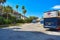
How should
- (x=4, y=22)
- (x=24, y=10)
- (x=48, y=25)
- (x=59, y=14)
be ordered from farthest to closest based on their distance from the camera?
(x=24, y=10), (x=4, y=22), (x=48, y=25), (x=59, y=14)

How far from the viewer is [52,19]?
22.6m

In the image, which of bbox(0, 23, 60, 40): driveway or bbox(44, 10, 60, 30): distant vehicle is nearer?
bbox(0, 23, 60, 40): driveway

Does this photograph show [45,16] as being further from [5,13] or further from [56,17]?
[5,13]

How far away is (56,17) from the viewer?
22.1 m

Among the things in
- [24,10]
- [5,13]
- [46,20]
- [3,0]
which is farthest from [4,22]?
[24,10]

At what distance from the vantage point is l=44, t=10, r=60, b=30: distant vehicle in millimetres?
22059

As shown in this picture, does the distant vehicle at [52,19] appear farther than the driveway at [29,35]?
Yes

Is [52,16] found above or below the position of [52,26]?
above

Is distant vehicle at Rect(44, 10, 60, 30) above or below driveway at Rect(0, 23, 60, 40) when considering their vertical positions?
above

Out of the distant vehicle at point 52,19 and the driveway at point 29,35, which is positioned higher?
the distant vehicle at point 52,19

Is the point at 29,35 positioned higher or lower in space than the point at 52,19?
lower

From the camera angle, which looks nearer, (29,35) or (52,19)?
(29,35)

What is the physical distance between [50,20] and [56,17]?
120cm

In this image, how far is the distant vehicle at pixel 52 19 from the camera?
22059mm
